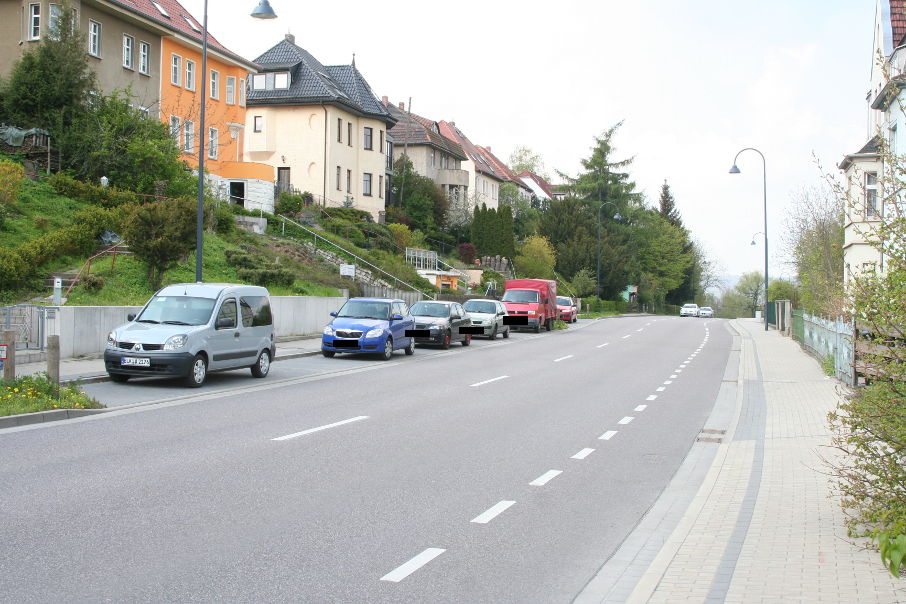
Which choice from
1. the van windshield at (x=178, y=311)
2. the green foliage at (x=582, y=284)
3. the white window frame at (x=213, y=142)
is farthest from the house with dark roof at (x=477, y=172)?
the van windshield at (x=178, y=311)

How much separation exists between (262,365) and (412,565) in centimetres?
1322

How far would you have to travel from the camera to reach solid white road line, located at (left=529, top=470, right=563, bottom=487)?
8790 mm

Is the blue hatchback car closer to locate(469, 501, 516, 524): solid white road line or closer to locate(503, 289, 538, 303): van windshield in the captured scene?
locate(469, 501, 516, 524): solid white road line

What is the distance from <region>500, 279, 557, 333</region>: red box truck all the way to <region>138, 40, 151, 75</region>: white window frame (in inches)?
773

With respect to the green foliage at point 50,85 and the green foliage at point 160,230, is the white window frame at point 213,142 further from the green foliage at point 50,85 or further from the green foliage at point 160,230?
the green foliage at point 160,230

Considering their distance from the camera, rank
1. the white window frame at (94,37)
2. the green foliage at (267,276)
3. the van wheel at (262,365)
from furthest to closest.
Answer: the white window frame at (94,37) < the green foliage at (267,276) < the van wheel at (262,365)

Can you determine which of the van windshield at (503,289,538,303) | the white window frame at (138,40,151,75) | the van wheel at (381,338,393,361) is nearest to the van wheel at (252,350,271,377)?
the van wheel at (381,338,393,361)

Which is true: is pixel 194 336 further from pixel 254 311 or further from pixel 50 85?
pixel 50 85

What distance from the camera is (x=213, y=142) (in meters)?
46.7

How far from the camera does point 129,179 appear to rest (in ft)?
106

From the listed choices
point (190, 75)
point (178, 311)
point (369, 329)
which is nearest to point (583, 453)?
point (178, 311)

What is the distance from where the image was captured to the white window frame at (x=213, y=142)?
46.3 metres

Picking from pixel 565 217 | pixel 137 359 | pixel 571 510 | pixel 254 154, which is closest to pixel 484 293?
pixel 254 154

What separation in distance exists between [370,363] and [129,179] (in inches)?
575
